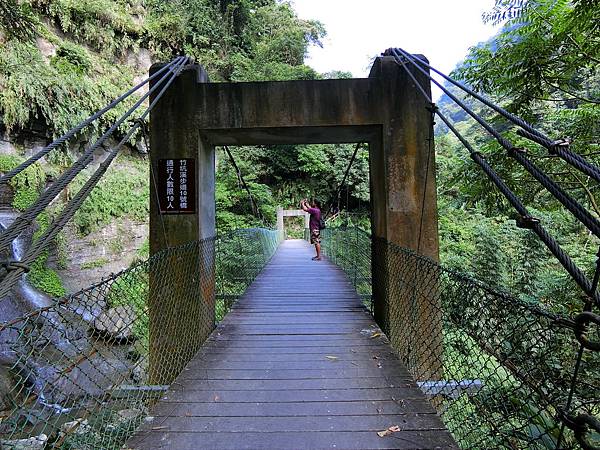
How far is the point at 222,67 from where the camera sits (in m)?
13.0

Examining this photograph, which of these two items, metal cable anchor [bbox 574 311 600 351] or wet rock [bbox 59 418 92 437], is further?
wet rock [bbox 59 418 92 437]

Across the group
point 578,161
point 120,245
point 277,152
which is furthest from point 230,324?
point 277,152

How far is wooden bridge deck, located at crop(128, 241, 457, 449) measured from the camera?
1.33m

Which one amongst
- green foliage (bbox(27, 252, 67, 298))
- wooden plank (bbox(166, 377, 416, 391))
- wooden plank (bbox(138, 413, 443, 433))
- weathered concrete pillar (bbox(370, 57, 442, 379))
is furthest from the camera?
green foliage (bbox(27, 252, 67, 298))

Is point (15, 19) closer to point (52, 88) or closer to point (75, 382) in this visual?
point (75, 382)

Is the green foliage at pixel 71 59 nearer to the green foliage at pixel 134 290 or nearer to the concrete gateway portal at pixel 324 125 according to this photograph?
the green foliage at pixel 134 290

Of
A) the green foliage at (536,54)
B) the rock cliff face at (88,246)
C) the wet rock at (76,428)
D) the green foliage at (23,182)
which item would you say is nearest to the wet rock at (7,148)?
the rock cliff face at (88,246)

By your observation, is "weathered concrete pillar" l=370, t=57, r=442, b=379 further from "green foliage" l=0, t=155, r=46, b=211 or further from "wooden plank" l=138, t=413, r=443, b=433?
"green foliage" l=0, t=155, r=46, b=211

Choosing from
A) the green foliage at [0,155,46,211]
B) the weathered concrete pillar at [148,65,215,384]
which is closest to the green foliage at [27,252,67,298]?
the green foliage at [0,155,46,211]

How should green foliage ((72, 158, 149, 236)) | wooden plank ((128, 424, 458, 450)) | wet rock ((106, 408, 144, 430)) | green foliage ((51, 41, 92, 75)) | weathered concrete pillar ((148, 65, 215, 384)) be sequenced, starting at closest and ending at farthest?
1. wooden plank ((128, 424, 458, 450))
2. wet rock ((106, 408, 144, 430))
3. weathered concrete pillar ((148, 65, 215, 384))
4. green foliage ((72, 158, 149, 236))
5. green foliage ((51, 41, 92, 75))

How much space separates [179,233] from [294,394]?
165cm

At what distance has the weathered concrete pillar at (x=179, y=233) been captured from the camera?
2.63 meters

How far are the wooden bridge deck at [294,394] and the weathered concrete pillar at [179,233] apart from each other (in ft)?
0.98

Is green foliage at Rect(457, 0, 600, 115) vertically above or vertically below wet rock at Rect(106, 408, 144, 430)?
above
